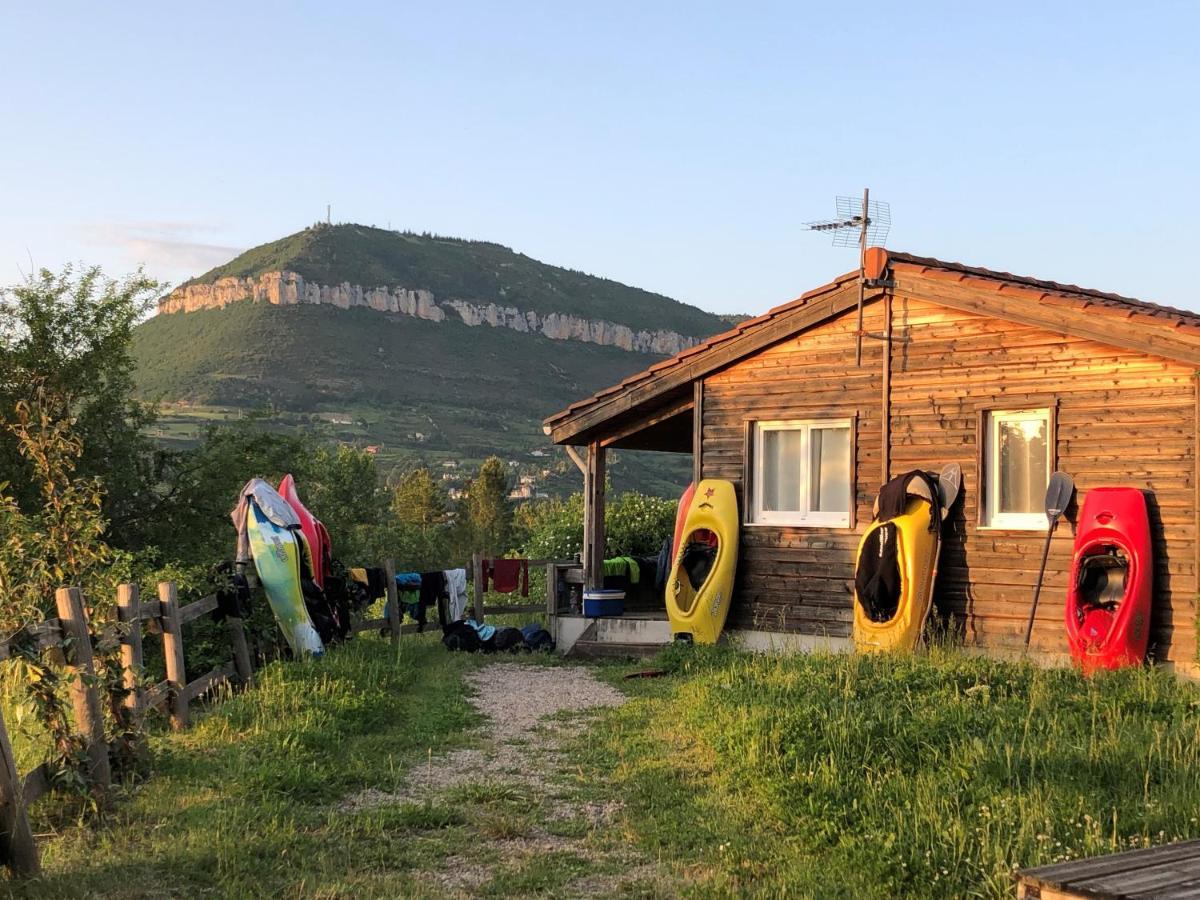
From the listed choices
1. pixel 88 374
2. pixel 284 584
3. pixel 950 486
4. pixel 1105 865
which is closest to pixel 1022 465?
pixel 950 486

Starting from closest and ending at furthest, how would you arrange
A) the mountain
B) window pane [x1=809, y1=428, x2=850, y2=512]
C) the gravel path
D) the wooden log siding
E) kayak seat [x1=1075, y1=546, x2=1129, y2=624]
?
the gravel path
the wooden log siding
kayak seat [x1=1075, y1=546, x2=1129, y2=624]
window pane [x1=809, y1=428, x2=850, y2=512]
the mountain

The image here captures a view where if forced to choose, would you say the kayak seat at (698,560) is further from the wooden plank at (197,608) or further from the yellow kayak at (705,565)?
the wooden plank at (197,608)

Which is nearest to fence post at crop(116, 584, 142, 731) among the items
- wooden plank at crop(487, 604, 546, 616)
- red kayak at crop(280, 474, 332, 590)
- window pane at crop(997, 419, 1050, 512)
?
red kayak at crop(280, 474, 332, 590)

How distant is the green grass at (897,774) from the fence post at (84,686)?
2918 mm

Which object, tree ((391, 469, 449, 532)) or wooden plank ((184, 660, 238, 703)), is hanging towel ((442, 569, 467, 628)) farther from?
tree ((391, 469, 449, 532))

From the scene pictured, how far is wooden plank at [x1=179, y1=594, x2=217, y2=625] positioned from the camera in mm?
9797

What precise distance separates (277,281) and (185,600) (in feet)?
341

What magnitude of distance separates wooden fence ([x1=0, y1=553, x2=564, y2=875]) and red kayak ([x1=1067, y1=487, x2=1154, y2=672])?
25.5 ft

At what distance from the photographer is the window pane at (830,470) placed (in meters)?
14.2

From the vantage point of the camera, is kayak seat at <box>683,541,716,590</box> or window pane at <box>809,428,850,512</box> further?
kayak seat at <box>683,541,716,590</box>

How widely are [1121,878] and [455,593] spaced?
1392 cm

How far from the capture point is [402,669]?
12312mm

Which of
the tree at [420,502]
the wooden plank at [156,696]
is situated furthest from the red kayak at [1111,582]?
the tree at [420,502]

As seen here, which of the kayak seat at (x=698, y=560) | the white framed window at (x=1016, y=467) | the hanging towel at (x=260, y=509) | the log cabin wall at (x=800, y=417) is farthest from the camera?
the kayak seat at (x=698, y=560)
